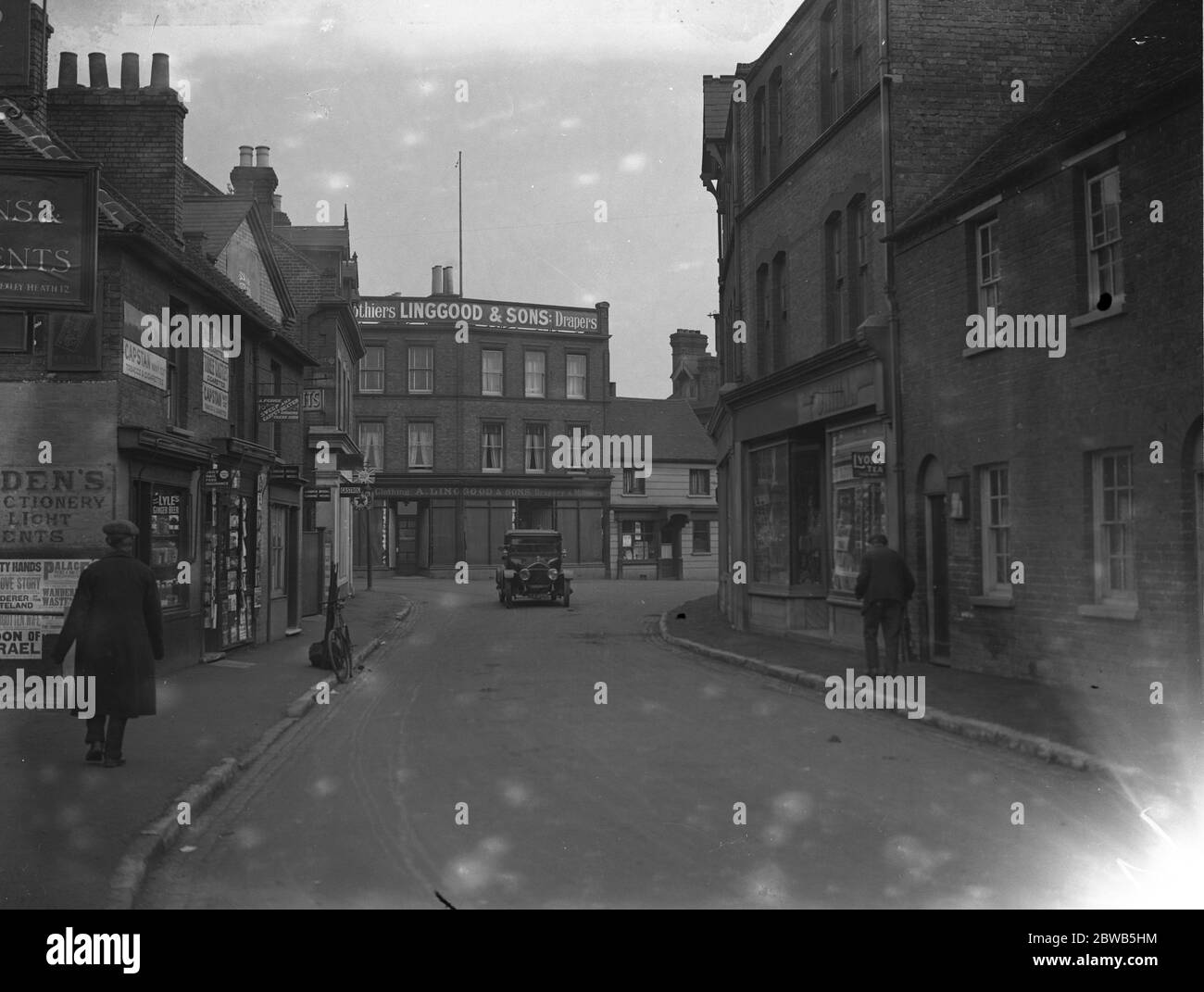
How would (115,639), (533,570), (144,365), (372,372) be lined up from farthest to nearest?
(372,372)
(533,570)
(144,365)
(115,639)

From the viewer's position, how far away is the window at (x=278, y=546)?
70.7 ft

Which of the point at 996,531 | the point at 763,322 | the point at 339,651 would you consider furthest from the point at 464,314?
the point at 996,531

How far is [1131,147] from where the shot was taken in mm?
11672

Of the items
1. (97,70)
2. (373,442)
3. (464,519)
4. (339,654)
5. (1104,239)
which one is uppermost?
(97,70)

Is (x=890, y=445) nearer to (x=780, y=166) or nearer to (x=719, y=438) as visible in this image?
(x=780, y=166)

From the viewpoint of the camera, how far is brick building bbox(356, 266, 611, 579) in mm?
50000

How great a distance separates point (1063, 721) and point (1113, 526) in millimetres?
2718

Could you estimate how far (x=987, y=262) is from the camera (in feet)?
48.1

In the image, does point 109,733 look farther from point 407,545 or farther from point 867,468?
point 407,545

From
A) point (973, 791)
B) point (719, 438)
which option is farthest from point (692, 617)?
point (973, 791)

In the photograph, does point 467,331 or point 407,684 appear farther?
point 467,331

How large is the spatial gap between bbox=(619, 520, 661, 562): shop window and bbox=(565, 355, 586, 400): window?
248 inches

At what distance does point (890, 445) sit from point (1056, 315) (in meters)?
4.07

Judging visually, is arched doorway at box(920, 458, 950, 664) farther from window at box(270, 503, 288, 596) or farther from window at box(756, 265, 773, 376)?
window at box(270, 503, 288, 596)
